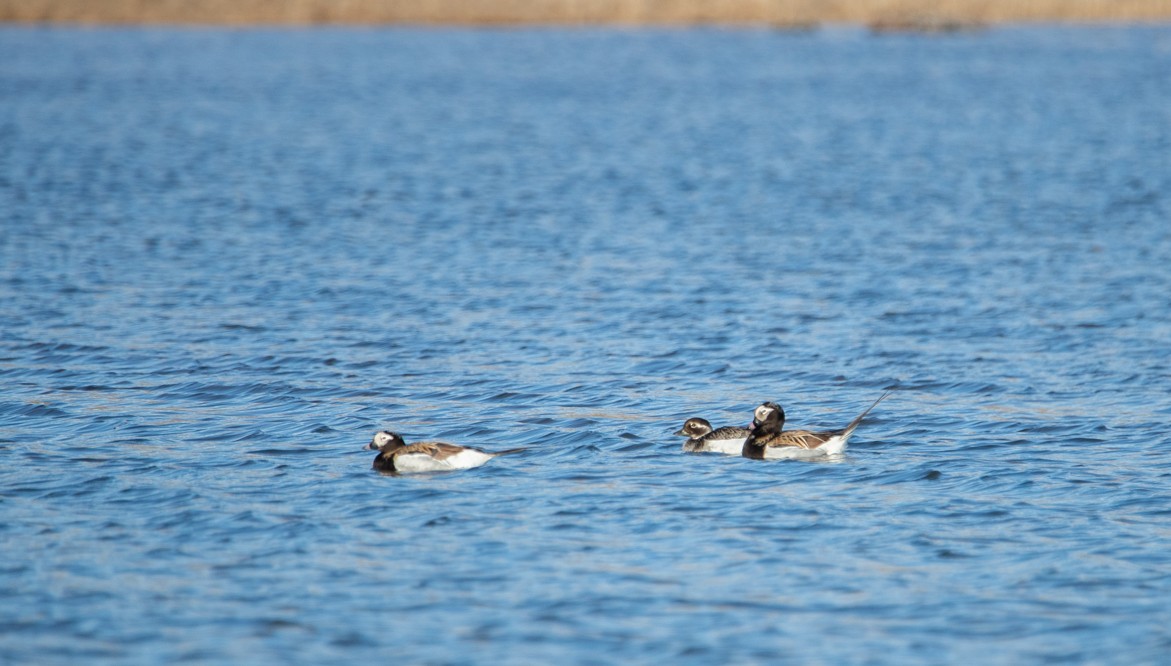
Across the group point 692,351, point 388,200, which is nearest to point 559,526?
point 692,351

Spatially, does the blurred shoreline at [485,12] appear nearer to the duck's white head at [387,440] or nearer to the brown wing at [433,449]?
the duck's white head at [387,440]

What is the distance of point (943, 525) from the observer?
13539 millimetres

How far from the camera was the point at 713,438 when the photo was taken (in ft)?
52.0

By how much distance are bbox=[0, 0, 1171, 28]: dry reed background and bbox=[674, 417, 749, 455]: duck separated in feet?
274

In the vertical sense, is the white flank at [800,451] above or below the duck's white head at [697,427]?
below

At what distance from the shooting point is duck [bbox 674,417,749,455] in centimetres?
1582

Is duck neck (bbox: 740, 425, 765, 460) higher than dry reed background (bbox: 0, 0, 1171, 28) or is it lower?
lower

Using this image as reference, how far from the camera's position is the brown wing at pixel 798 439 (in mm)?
15523

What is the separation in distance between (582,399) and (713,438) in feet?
9.67

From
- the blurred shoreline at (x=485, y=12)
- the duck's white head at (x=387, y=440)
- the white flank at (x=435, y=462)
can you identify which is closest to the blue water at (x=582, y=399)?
the white flank at (x=435, y=462)

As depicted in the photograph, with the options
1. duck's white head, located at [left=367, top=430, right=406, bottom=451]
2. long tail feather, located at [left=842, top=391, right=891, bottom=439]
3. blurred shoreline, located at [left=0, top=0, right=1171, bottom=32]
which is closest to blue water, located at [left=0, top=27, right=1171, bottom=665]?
long tail feather, located at [left=842, top=391, right=891, bottom=439]

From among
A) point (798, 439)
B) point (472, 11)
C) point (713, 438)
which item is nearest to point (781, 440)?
point (798, 439)

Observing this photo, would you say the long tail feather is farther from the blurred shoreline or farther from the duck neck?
the blurred shoreline

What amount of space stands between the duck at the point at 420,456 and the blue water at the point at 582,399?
0.19m
